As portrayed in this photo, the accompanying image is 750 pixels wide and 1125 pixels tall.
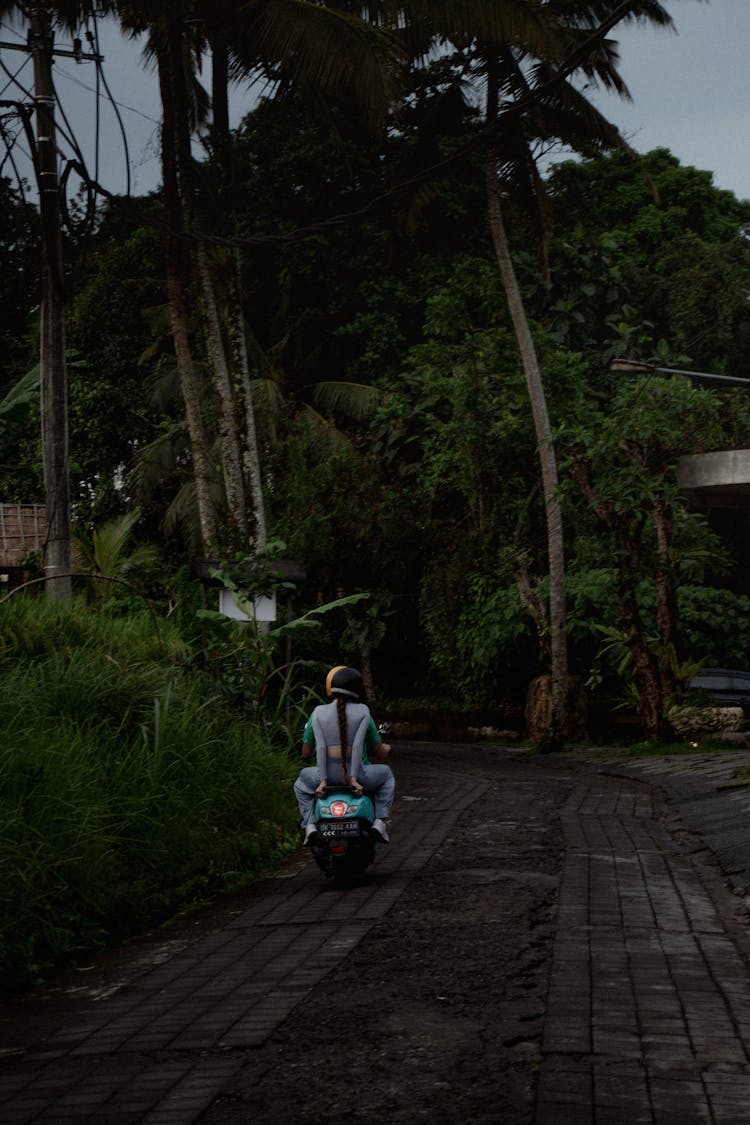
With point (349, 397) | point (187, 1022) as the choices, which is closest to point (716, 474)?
point (349, 397)

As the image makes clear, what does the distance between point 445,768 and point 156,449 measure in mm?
12873

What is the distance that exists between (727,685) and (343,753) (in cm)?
2065

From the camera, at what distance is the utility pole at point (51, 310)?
51.2 ft

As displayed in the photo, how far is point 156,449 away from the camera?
30750 millimetres

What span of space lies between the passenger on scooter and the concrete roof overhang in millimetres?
17381

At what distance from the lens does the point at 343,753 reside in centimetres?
964

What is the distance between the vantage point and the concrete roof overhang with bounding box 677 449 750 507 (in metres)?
26.0

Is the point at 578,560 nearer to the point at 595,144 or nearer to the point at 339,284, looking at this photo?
the point at 595,144

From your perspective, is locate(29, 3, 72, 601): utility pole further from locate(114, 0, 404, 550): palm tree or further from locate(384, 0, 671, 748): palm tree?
locate(384, 0, 671, 748): palm tree

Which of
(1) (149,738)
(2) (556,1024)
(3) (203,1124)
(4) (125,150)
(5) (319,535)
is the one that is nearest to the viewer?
(3) (203,1124)

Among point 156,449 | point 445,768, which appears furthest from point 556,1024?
point 156,449

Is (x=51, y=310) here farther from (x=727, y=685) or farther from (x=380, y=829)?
(x=727, y=685)

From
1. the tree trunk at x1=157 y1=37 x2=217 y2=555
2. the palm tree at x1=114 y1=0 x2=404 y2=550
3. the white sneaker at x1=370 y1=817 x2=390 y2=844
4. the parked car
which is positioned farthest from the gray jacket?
the parked car

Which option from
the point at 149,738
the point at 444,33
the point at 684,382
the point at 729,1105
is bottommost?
Answer: the point at 729,1105
